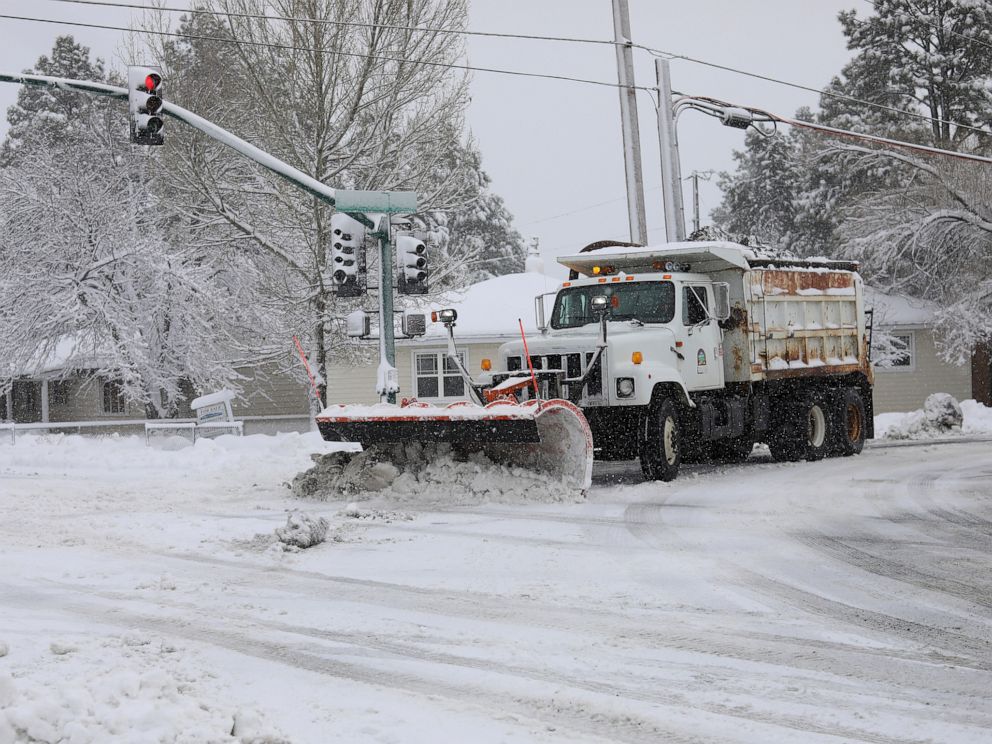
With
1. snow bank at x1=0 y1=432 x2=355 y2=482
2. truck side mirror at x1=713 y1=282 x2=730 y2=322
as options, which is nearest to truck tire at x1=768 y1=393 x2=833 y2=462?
truck side mirror at x1=713 y1=282 x2=730 y2=322

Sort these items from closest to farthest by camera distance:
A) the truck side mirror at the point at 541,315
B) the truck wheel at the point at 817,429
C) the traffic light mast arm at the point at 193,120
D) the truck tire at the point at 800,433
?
1. the traffic light mast arm at the point at 193,120
2. the truck side mirror at the point at 541,315
3. the truck tire at the point at 800,433
4. the truck wheel at the point at 817,429

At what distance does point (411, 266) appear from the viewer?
55.5 ft

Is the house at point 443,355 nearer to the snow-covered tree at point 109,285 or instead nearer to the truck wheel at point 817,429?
the snow-covered tree at point 109,285

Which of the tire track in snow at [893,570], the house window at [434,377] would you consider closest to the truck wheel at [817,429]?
the tire track in snow at [893,570]

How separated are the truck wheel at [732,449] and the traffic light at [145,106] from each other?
937cm

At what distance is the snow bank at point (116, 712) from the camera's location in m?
4.25

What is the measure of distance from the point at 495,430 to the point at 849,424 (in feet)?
28.8

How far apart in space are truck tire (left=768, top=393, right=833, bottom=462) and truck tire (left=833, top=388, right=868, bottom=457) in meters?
0.44

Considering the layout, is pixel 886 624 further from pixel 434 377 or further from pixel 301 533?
pixel 434 377

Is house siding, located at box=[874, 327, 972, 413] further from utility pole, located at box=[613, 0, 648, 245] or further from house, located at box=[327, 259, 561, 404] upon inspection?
utility pole, located at box=[613, 0, 648, 245]

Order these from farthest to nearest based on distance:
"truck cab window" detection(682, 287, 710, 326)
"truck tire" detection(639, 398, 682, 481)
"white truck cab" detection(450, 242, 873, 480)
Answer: "truck cab window" detection(682, 287, 710, 326), "truck tire" detection(639, 398, 682, 481), "white truck cab" detection(450, 242, 873, 480)

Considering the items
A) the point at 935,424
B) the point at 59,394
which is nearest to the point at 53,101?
the point at 59,394

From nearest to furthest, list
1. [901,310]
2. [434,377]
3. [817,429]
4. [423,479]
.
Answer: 1. [423,479]
2. [817,429]
3. [434,377]
4. [901,310]

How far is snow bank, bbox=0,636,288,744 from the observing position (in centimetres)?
425
